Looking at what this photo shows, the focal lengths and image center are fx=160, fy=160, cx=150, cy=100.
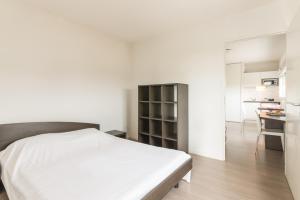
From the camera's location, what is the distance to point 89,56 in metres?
3.24

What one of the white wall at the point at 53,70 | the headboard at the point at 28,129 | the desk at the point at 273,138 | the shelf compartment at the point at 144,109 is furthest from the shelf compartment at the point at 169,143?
the desk at the point at 273,138

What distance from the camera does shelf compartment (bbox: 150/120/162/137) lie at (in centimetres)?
349

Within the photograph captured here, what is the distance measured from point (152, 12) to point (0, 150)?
9.79 feet

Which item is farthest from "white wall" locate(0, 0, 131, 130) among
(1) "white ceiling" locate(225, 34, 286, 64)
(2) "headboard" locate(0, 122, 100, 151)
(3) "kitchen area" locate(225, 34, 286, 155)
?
(3) "kitchen area" locate(225, 34, 286, 155)

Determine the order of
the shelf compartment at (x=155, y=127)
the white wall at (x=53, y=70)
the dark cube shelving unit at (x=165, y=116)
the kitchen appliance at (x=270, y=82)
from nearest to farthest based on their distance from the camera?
the white wall at (x=53, y=70)
the dark cube shelving unit at (x=165, y=116)
the shelf compartment at (x=155, y=127)
the kitchen appliance at (x=270, y=82)

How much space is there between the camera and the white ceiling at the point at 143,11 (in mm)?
2430

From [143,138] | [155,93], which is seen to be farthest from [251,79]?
[143,138]

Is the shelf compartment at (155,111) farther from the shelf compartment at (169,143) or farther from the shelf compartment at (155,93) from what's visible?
the shelf compartment at (169,143)

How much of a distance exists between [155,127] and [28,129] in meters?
2.30

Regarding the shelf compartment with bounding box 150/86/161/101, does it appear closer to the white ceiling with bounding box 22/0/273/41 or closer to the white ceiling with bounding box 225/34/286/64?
the white ceiling with bounding box 22/0/273/41

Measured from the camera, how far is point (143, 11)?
2.69 metres

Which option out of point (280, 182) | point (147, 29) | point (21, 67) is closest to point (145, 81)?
point (147, 29)

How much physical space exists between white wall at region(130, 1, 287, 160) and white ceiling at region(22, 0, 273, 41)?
209mm

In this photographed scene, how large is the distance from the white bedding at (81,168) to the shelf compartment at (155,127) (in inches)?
42.8
